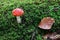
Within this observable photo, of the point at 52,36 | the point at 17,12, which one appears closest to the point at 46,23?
the point at 52,36

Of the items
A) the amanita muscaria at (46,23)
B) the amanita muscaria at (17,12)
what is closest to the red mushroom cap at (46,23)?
the amanita muscaria at (46,23)

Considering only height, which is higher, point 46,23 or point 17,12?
point 17,12

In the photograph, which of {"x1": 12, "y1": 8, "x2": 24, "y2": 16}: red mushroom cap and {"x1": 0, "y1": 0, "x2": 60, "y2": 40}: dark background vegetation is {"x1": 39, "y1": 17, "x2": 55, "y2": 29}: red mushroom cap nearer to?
{"x1": 0, "y1": 0, "x2": 60, "y2": 40}: dark background vegetation

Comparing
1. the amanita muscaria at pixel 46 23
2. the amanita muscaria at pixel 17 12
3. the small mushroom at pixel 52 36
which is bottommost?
the small mushroom at pixel 52 36

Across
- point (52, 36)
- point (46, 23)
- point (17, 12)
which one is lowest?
point (52, 36)

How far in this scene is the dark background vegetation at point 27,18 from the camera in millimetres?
2264

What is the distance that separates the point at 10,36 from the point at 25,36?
0.54ft

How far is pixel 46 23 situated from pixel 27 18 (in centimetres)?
23

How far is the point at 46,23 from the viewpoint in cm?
231

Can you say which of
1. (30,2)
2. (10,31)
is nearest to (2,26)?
(10,31)

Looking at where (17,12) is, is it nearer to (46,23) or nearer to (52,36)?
(46,23)

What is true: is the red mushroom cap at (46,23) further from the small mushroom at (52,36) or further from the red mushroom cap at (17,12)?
the red mushroom cap at (17,12)

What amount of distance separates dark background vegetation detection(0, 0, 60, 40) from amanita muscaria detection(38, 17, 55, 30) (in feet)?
0.15

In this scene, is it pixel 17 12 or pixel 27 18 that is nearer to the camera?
pixel 17 12
